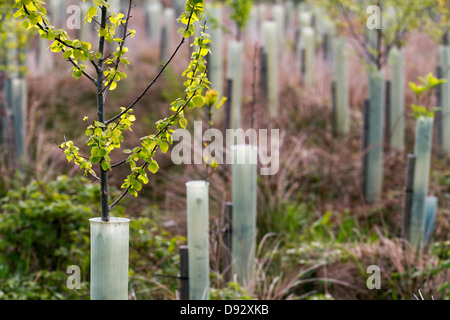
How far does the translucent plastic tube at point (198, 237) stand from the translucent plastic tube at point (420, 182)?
1.75 metres

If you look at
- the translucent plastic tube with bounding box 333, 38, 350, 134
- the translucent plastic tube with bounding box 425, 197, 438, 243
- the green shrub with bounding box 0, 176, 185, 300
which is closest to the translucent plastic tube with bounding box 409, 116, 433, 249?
the translucent plastic tube with bounding box 425, 197, 438, 243

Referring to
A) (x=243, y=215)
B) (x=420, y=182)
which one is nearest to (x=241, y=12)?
(x=420, y=182)

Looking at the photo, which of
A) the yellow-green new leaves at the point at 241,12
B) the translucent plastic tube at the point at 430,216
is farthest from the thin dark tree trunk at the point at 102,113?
the yellow-green new leaves at the point at 241,12

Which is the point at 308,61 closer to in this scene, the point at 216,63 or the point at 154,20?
the point at 216,63

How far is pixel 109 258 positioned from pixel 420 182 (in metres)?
2.66

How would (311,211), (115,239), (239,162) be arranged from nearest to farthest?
(115,239) → (239,162) → (311,211)

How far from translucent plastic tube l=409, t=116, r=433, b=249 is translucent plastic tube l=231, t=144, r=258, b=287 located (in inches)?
46.7

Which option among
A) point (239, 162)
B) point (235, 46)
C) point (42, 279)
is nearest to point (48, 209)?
point (42, 279)

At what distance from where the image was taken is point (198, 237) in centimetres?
306

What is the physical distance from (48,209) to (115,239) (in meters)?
1.80
